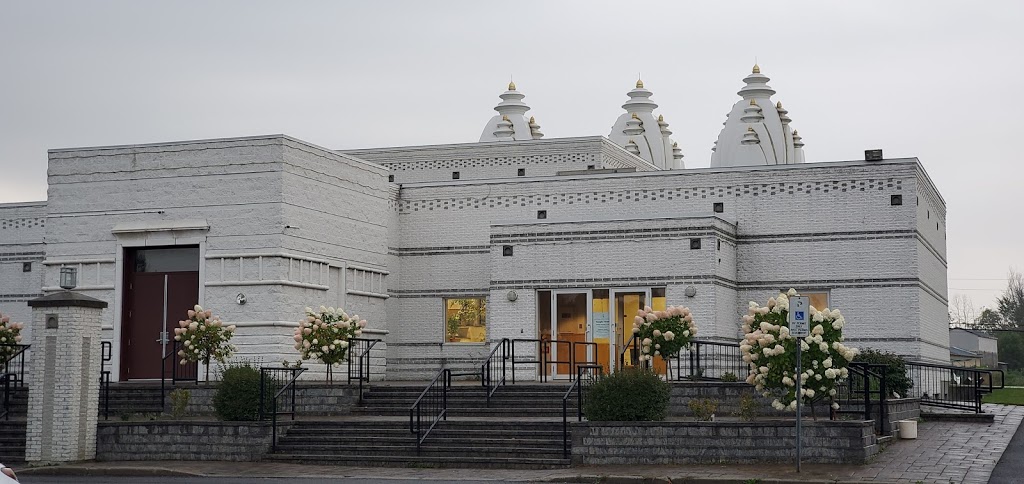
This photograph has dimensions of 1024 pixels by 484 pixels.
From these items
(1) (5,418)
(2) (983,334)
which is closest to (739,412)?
(1) (5,418)

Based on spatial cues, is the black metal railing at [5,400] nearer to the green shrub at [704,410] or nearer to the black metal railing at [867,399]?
the green shrub at [704,410]

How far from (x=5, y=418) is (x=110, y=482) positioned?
616 cm

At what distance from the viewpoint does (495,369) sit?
96.3 feet

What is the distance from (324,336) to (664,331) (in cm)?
686

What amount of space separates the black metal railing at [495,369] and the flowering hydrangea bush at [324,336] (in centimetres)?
293

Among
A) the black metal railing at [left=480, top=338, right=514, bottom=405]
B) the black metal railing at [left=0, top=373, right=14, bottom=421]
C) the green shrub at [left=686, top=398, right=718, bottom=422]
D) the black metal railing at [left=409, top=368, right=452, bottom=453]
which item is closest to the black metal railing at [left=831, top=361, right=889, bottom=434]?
the green shrub at [left=686, top=398, right=718, bottom=422]

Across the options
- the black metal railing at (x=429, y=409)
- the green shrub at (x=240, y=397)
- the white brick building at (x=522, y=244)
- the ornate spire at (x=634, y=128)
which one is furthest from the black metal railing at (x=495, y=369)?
the ornate spire at (x=634, y=128)

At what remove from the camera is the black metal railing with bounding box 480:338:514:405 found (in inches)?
997

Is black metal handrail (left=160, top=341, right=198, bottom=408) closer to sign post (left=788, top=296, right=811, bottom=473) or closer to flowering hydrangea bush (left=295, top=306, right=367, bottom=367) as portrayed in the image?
flowering hydrangea bush (left=295, top=306, right=367, bottom=367)

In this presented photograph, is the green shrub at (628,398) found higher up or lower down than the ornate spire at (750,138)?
lower down

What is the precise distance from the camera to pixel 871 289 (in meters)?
30.2

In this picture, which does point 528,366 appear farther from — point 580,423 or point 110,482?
point 110,482

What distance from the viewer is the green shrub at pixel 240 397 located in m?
23.9

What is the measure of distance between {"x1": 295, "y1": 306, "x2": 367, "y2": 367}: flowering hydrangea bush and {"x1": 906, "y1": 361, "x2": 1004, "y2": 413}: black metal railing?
38.4 feet
